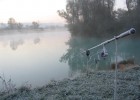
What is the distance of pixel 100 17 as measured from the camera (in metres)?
29.0

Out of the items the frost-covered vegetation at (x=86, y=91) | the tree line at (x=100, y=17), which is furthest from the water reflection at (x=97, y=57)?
the tree line at (x=100, y=17)

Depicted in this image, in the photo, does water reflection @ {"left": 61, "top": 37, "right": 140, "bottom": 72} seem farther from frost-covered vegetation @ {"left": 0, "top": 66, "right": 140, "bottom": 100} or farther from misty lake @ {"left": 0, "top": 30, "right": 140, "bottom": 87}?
frost-covered vegetation @ {"left": 0, "top": 66, "right": 140, "bottom": 100}

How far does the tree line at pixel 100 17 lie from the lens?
26602 millimetres

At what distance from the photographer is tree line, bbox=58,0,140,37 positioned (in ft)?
87.3

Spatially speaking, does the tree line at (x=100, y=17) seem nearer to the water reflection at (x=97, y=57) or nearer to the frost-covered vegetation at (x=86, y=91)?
the water reflection at (x=97, y=57)

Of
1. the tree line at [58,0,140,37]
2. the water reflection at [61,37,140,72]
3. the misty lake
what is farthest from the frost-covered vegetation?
the tree line at [58,0,140,37]

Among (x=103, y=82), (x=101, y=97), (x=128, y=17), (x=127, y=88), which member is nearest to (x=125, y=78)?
(x=103, y=82)

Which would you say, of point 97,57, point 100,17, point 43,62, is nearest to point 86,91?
point 97,57

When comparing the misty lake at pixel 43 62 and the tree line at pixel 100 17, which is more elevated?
the tree line at pixel 100 17

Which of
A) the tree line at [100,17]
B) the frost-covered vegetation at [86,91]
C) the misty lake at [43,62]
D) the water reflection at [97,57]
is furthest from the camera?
the tree line at [100,17]

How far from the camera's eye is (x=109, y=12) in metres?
28.6

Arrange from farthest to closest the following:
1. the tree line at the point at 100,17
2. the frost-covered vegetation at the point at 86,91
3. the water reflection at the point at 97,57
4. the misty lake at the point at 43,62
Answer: the tree line at the point at 100,17 → the water reflection at the point at 97,57 → the misty lake at the point at 43,62 → the frost-covered vegetation at the point at 86,91

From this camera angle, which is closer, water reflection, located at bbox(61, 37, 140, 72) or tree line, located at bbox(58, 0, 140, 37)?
water reflection, located at bbox(61, 37, 140, 72)

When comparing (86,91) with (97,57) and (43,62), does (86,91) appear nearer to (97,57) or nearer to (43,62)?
(97,57)
